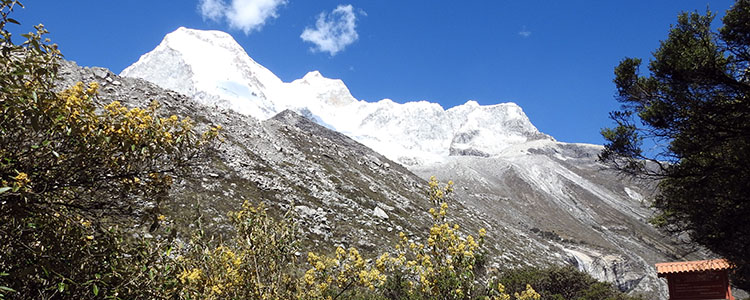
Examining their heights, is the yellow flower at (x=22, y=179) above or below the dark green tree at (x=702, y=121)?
below

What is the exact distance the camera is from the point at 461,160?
108 meters

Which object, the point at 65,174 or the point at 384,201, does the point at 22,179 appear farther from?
the point at 384,201

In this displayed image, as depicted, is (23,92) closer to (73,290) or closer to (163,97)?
(73,290)

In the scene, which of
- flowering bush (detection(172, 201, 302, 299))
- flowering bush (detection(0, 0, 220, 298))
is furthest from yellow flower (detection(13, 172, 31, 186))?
flowering bush (detection(172, 201, 302, 299))

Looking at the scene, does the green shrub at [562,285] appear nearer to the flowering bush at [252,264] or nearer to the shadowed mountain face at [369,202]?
the shadowed mountain face at [369,202]

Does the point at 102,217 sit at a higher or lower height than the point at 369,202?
lower

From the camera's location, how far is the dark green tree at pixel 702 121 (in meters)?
9.32

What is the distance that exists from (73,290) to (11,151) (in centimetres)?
144

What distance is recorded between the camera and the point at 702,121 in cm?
973

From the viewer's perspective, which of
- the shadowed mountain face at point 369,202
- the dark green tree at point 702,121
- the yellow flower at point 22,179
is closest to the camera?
the yellow flower at point 22,179

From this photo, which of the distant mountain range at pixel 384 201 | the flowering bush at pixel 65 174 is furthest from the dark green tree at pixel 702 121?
the flowering bush at pixel 65 174

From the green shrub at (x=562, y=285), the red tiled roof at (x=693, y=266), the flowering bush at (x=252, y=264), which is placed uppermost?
the red tiled roof at (x=693, y=266)

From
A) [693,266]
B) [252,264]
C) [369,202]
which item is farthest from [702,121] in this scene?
[369,202]

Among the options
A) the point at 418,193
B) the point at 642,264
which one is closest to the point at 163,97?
the point at 418,193
